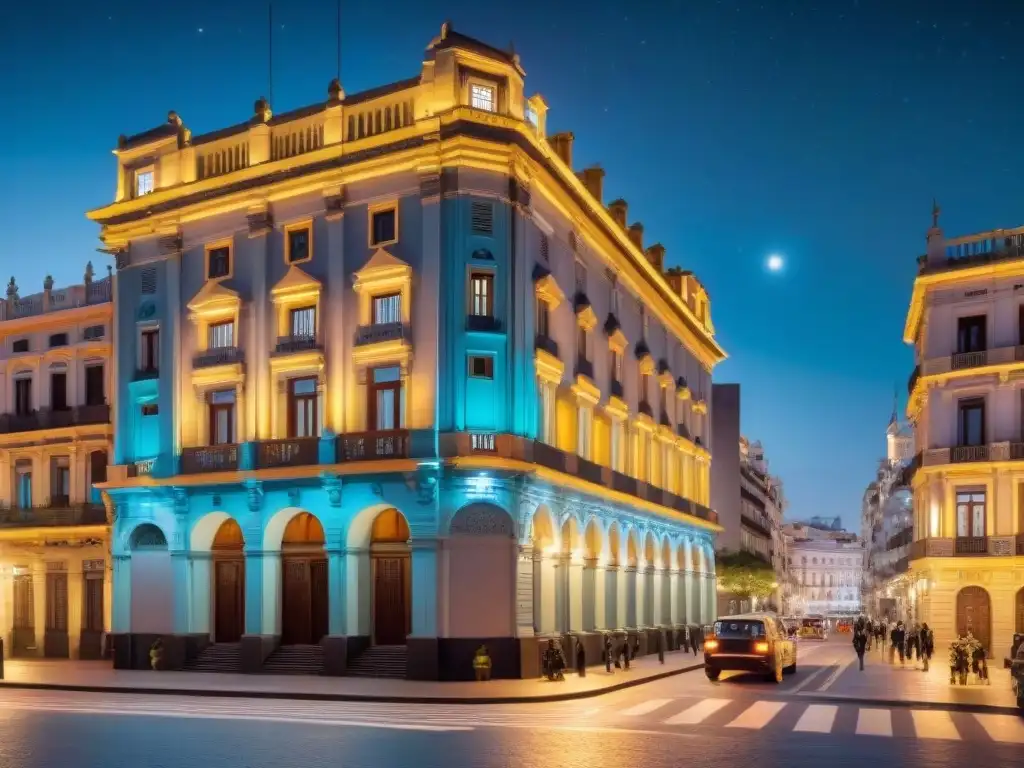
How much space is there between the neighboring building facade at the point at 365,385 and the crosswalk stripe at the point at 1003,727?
1323cm

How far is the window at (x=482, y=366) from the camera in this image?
34.2m

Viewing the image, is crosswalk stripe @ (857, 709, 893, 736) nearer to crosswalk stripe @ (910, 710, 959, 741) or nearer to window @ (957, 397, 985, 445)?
crosswalk stripe @ (910, 710, 959, 741)

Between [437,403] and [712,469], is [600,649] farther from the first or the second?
[712,469]

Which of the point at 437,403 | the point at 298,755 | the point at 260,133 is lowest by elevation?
the point at 298,755

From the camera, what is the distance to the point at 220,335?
3922cm

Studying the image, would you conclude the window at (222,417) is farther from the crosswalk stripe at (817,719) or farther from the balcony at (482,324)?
the crosswalk stripe at (817,719)

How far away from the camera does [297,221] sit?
37625 mm

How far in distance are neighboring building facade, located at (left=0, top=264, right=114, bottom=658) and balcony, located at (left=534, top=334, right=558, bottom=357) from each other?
18.9m

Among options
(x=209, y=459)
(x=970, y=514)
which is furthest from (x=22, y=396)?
(x=970, y=514)

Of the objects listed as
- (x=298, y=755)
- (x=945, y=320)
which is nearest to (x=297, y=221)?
(x=298, y=755)

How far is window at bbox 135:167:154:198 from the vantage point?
135ft

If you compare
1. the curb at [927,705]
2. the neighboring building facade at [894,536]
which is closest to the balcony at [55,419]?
the curb at [927,705]

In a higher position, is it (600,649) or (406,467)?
(406,467)

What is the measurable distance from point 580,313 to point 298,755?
25719mm
